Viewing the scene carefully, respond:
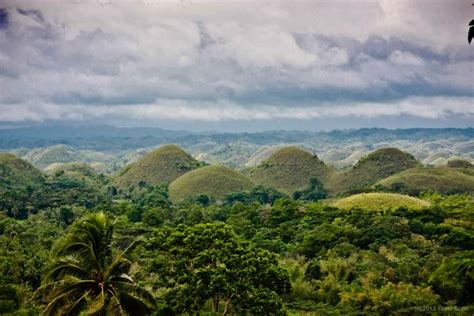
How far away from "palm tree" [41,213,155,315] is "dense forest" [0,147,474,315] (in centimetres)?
5

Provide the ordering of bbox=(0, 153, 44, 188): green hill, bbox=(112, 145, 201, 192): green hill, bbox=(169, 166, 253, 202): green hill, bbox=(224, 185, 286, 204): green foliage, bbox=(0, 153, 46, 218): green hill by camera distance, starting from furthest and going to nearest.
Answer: bbox=(112, 145, 201, 192): green hill, bbox=(0, 153, 44, 188): green hill, bbox=(169, 166, 253, 202): green hill, bbox=(224, 185, 286, 204): green foliage, bbox=(0, 153, 46, 218): green hill

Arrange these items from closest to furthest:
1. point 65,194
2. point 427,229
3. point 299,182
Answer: point 427,229 < point 65,194 < point 299,182

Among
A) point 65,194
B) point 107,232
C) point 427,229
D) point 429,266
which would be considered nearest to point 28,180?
point 65,194

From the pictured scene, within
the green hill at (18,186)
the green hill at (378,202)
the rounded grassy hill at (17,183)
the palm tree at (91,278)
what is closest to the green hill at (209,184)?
the green hill at (18,186)

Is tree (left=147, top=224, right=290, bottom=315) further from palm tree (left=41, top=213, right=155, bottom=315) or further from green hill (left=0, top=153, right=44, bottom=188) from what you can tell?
green hill (left=0, top=153, right=44, bottom=188)

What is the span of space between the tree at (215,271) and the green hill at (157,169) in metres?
135

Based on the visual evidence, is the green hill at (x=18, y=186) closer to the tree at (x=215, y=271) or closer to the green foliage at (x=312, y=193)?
the green foliage at (x=312, y=193)

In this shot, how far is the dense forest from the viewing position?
2239 cm

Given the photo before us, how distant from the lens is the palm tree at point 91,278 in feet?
70.4

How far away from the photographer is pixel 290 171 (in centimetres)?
17588

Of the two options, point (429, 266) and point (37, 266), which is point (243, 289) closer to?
point (429, 266)

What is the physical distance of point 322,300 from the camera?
41.5 metres

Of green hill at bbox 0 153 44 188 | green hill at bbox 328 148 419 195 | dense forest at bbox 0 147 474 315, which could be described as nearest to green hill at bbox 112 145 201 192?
green hill at bbox 0 153 44 188

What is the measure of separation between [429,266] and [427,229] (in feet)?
60.5
